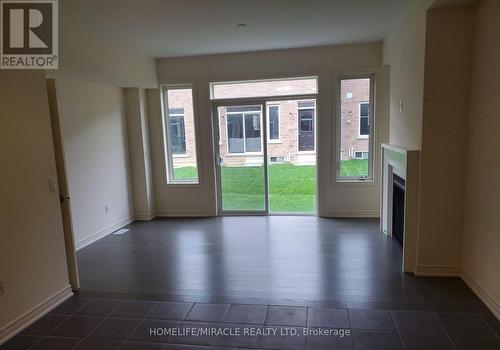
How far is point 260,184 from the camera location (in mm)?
5652

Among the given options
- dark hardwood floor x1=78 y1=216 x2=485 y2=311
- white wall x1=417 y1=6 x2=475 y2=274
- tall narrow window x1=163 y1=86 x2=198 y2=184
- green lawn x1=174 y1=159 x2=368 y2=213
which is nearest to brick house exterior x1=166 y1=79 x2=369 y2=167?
tall narrow window x1=163 y1=86 x2=198 y2=184

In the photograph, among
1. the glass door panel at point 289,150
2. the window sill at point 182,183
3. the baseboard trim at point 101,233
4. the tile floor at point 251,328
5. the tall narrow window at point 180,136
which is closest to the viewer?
the tile floor at point 251,328

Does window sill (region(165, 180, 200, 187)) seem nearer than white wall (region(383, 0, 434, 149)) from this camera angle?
No

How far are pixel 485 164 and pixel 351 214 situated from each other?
2814 millimetres

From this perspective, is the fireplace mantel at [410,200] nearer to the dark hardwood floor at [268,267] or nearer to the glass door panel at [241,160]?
the dark hardwood floor at [268,267]

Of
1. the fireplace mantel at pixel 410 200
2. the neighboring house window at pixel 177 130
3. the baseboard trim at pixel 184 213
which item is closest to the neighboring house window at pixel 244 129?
the neighboring house window at pixel 177 130

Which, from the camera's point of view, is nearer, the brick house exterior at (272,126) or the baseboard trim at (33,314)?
the baseboard trim at (33,314)

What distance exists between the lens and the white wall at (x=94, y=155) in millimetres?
4211

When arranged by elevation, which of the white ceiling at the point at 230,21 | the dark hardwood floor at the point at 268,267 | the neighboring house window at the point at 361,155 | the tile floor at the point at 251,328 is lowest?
the tile floor at the point at 251,328

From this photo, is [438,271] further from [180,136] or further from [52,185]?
[180,136]

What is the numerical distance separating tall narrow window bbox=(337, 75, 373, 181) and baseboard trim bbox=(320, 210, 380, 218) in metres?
0.53

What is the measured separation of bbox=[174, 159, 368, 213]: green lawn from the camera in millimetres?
5637

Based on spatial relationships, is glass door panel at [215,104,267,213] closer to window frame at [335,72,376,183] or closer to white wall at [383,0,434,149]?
window frame at [335,72,376,183]

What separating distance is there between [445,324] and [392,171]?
81.9 inches
